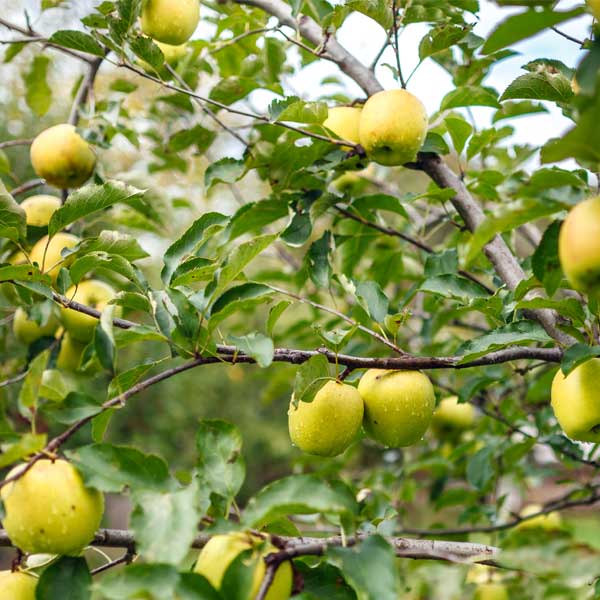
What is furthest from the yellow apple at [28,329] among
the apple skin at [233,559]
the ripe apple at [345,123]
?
the apple skin at [233,559]

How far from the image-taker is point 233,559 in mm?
552

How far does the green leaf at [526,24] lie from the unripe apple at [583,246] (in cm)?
13

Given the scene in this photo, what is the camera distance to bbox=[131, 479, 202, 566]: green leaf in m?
0.50

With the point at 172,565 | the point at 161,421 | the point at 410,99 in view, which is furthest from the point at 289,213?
the point at 161,421

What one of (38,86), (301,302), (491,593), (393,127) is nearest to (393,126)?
(393,127)

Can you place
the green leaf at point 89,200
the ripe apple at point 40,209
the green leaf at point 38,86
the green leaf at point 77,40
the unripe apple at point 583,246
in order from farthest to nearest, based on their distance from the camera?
the green leaf at point 38,86
the ripe apple at point 40,209
the green leaf at point 77,40
the green leaf at point 89,200
the unripe apple at point 583,246

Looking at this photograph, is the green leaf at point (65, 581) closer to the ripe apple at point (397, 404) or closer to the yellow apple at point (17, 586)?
the yellow apple at point (17, 586)

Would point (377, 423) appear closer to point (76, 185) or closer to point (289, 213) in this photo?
point (289, 213)

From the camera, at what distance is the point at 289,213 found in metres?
1.08

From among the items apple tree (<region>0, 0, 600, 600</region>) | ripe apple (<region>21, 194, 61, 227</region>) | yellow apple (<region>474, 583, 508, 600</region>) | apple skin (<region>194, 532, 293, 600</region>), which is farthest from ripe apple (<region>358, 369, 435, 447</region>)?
ripe apple (<region>21, 194, 61, 227</region>)

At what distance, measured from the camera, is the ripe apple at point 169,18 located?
3.42 ft

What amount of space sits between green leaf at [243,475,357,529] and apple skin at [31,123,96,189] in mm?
871

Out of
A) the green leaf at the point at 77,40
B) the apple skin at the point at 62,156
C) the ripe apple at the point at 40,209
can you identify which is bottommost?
the ripe apple at the point at 40,209

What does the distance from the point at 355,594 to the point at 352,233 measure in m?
0.80
